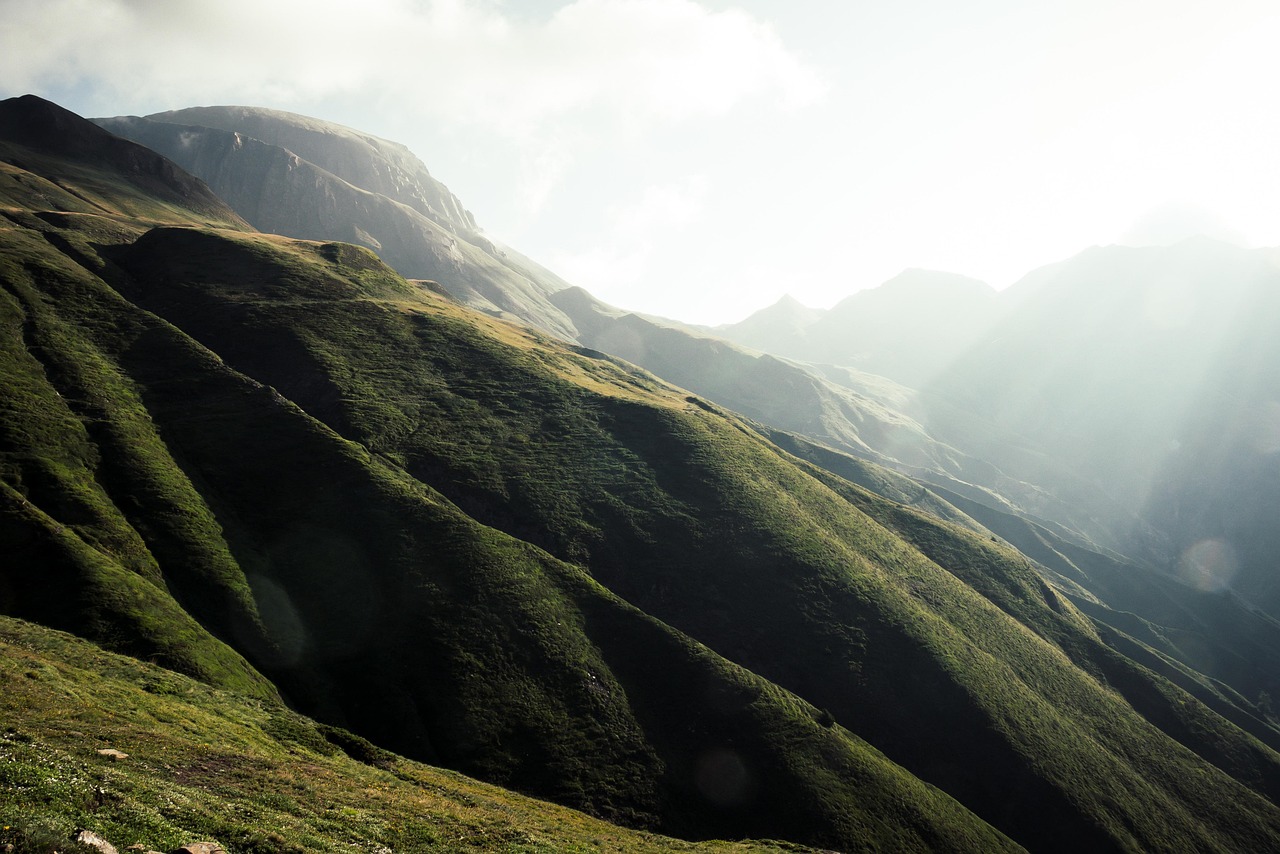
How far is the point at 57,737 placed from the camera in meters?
23.8

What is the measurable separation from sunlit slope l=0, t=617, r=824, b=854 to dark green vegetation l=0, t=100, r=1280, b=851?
1745 millimetres

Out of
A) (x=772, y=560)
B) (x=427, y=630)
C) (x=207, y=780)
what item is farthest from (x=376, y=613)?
(x=772, y=560)

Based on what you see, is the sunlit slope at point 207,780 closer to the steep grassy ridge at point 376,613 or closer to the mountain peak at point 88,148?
the steep grassy ridge at point 376,613

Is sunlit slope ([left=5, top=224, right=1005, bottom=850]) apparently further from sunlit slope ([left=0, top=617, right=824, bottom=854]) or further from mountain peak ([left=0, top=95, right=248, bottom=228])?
mountain peak ([left=0, top=95, right=248, bottom=228])

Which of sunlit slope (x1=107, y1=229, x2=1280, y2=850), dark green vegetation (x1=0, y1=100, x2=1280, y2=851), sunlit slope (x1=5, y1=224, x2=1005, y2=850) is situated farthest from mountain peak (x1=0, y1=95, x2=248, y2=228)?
sunlit slope (x1=5, y1=224, x2=1005, y2=850)

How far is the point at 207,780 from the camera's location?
1014 inches

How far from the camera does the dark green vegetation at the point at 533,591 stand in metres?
52.6

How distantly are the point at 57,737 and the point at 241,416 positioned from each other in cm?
6527

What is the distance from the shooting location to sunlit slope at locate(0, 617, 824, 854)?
53.7 ft

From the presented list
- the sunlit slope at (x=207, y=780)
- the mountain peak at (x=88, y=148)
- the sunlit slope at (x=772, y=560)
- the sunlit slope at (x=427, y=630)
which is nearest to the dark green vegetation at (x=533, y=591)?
the sunlit slope at (x=427, y=630)

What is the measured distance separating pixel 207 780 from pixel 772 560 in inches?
2877

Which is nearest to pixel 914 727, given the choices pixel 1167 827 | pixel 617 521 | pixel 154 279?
pixel 1167 827

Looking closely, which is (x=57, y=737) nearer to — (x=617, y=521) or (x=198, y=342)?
(x=617, y=521)

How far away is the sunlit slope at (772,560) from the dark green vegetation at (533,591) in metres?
0.53
